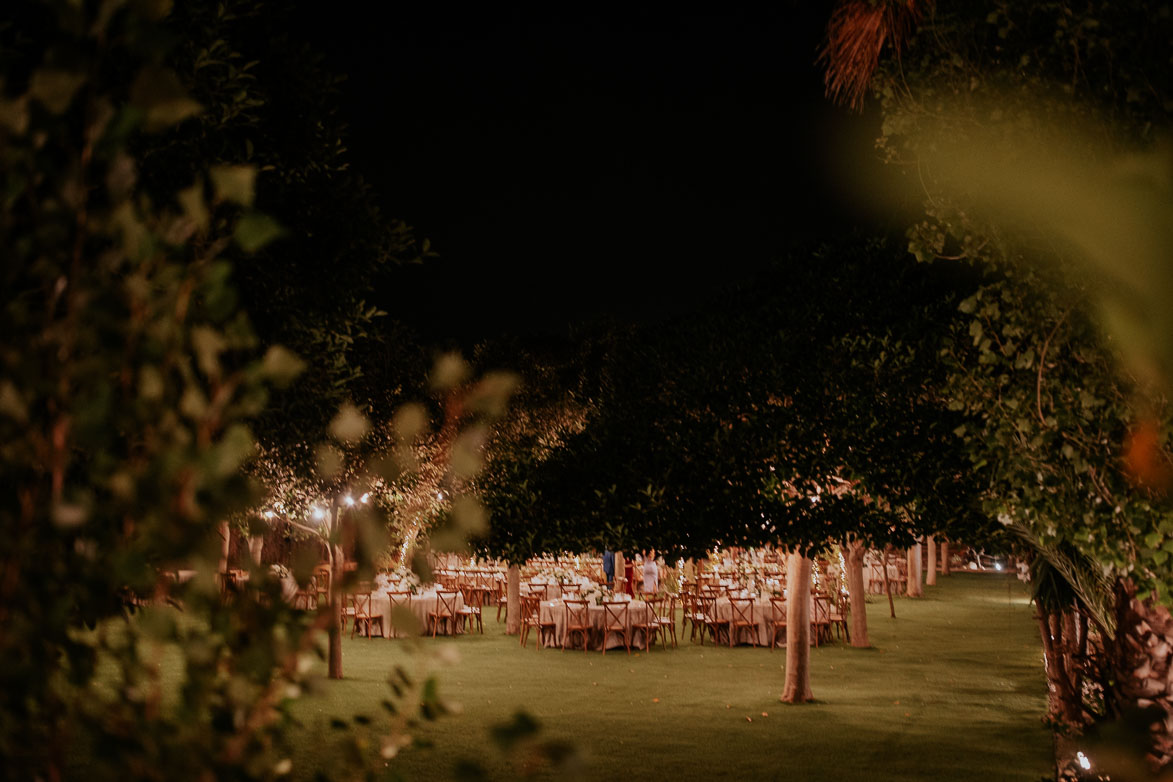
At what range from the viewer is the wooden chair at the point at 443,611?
1709 cm

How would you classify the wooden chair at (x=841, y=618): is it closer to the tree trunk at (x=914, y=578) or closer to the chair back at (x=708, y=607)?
the chair back at (x=708, y=607)

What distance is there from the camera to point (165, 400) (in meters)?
1.12

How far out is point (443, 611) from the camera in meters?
17.3

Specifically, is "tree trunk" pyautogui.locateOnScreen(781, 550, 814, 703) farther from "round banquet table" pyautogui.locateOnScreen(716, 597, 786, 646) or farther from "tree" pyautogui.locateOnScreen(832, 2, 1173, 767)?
"tree" pyautogui.locateOnScreen(832, 2, 1173, 767)

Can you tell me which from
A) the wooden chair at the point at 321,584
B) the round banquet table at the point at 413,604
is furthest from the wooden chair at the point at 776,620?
the wooden chair at the point at 321,584

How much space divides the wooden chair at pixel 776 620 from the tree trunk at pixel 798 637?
518cm

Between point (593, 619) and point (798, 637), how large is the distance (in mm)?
5255

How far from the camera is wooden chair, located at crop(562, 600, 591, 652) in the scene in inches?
605

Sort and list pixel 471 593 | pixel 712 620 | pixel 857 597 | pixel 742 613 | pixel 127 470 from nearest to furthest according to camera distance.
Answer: pixel 127 470 < pixel 857 597 < pixel 742 613 < pixel 712 620 < pixel 471 593

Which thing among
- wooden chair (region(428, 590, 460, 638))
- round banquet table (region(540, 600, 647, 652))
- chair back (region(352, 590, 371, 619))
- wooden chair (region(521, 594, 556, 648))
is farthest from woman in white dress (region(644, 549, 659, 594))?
chair back (region(352, 590, 371, 619))

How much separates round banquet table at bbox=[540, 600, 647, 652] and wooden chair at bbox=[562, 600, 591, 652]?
5cm

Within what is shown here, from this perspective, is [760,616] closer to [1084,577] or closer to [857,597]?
[857,597]

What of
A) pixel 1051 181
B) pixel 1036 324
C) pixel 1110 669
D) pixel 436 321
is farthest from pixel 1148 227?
pixel 436 321

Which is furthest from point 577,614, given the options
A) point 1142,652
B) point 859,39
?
point 859,39
